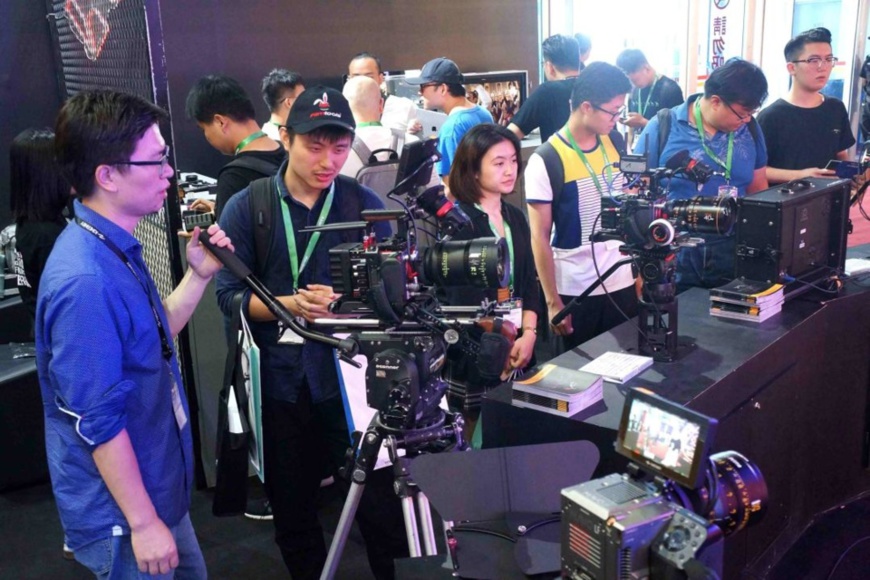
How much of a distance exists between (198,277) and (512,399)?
82 centimetres

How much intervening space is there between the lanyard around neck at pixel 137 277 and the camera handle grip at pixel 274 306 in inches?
6.7

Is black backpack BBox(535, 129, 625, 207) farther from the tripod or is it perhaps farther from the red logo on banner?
the red logo on banner

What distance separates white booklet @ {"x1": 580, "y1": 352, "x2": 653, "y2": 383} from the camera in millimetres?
2125

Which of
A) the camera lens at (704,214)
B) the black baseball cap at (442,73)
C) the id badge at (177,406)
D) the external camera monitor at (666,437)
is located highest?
the black baseball cap at (442,73)

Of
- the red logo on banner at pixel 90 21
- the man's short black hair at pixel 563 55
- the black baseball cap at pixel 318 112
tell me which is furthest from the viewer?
the man's short black hair at pixel 563 55

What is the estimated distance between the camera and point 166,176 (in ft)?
5.34

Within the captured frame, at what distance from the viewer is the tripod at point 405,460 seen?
1.72 metres

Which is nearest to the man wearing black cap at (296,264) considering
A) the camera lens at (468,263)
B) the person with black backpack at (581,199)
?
the camera lens at (468,263)

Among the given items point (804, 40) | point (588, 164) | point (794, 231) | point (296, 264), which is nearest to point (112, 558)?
point (296, 264)

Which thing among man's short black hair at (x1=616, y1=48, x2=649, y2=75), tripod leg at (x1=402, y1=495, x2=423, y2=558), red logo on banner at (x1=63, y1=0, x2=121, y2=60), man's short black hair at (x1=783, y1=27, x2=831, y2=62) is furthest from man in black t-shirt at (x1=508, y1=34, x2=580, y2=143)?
tripod leg at (x1=402, y1=495, x2=423, y2=558)

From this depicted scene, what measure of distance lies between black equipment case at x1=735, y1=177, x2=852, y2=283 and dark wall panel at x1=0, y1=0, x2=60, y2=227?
377cm

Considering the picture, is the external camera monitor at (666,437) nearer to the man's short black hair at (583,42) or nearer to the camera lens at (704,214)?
the camera lens at (704,214)

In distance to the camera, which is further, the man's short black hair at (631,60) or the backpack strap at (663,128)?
the man's short black hair at (631,60)

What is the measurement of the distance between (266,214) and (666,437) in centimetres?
127
